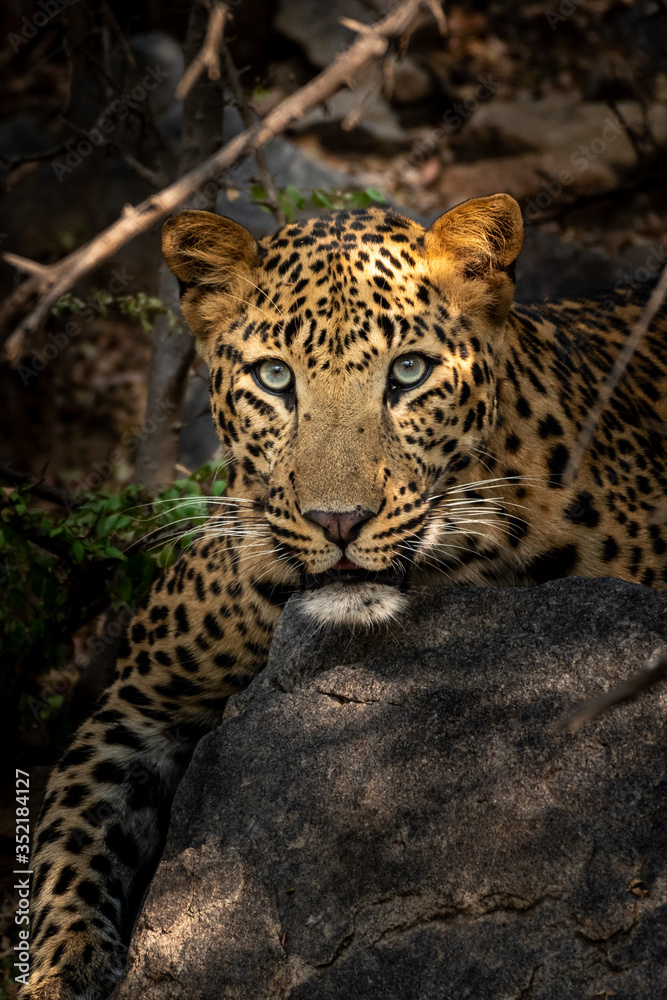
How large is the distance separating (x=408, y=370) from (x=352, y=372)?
0.25 meters

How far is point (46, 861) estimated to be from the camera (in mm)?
4824

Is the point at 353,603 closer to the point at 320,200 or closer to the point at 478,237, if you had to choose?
the point at 478,237

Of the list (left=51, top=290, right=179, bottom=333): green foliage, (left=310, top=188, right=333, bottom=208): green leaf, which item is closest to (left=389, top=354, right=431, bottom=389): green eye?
(left=310, top=188, right=333, bottom=208): green leaf

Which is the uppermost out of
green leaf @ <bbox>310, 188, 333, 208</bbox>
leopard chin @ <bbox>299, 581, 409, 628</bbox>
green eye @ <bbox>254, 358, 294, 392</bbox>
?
green leaf @ <bbox>310, 188, 333, 208</bbox>

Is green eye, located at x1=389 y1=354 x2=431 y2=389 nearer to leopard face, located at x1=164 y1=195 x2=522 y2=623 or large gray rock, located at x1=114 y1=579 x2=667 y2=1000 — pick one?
leopard face, located at x1=164 y1=195 x2=522 y2=623

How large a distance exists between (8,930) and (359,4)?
13001 mm

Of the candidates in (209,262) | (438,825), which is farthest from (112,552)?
(438,825)

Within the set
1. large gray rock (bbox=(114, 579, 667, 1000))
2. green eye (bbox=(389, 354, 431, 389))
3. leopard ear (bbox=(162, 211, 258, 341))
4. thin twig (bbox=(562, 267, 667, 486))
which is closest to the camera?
thin twig (bbox=(562, 267, 667, 486))

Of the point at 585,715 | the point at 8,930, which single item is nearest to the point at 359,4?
the point at 8,930

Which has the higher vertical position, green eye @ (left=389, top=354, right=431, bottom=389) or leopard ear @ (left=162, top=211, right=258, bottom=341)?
leopard ear @ (left=162, top=211, right=258, bottom=341)

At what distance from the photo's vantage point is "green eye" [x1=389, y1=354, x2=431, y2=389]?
4.20 metres

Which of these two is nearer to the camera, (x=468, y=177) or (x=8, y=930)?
(x=8, y=930)

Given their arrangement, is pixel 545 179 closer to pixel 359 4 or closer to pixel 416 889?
pixel 359 4

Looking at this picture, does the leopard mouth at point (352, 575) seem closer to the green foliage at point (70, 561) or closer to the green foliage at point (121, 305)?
the green foliage at point (70, 561)
